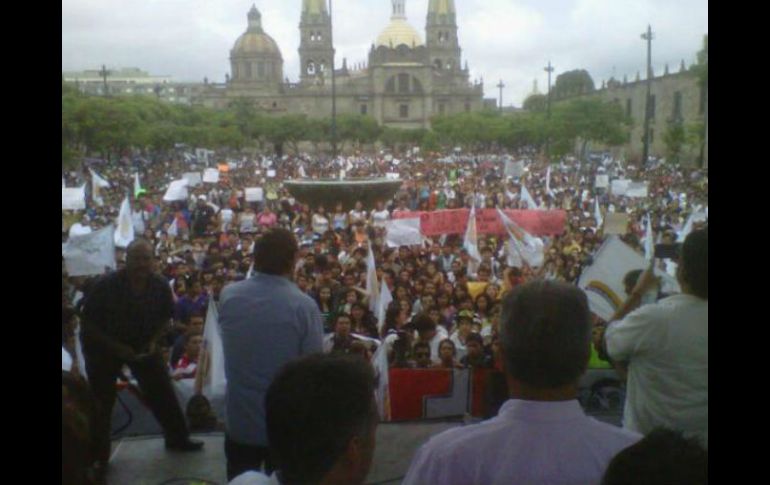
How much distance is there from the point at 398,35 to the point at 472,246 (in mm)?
83058

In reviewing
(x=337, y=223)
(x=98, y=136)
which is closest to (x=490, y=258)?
(x=337, y=223)

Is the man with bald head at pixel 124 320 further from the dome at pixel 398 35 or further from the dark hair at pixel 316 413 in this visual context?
the dome at pixel 398 35

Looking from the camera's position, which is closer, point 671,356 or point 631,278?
point 671,356

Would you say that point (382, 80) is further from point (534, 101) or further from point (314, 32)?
point (314, 32)

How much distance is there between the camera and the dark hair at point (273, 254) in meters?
3.08

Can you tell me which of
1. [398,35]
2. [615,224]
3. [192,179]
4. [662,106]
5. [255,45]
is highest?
[398,35]

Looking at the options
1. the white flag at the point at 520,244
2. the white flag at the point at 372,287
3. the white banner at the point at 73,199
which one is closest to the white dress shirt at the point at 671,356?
the white flag at the point at 372,287

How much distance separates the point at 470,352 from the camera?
587 cm

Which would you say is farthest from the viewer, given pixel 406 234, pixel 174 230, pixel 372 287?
pixel 174 230

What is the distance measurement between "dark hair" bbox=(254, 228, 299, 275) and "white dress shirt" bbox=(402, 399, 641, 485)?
139cm

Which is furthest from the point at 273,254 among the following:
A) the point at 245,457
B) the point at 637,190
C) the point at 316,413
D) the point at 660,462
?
the point at 637,190

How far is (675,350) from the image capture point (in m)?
2.50

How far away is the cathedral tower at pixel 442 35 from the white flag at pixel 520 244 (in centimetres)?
6911

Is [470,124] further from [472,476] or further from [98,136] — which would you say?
[472,476]
